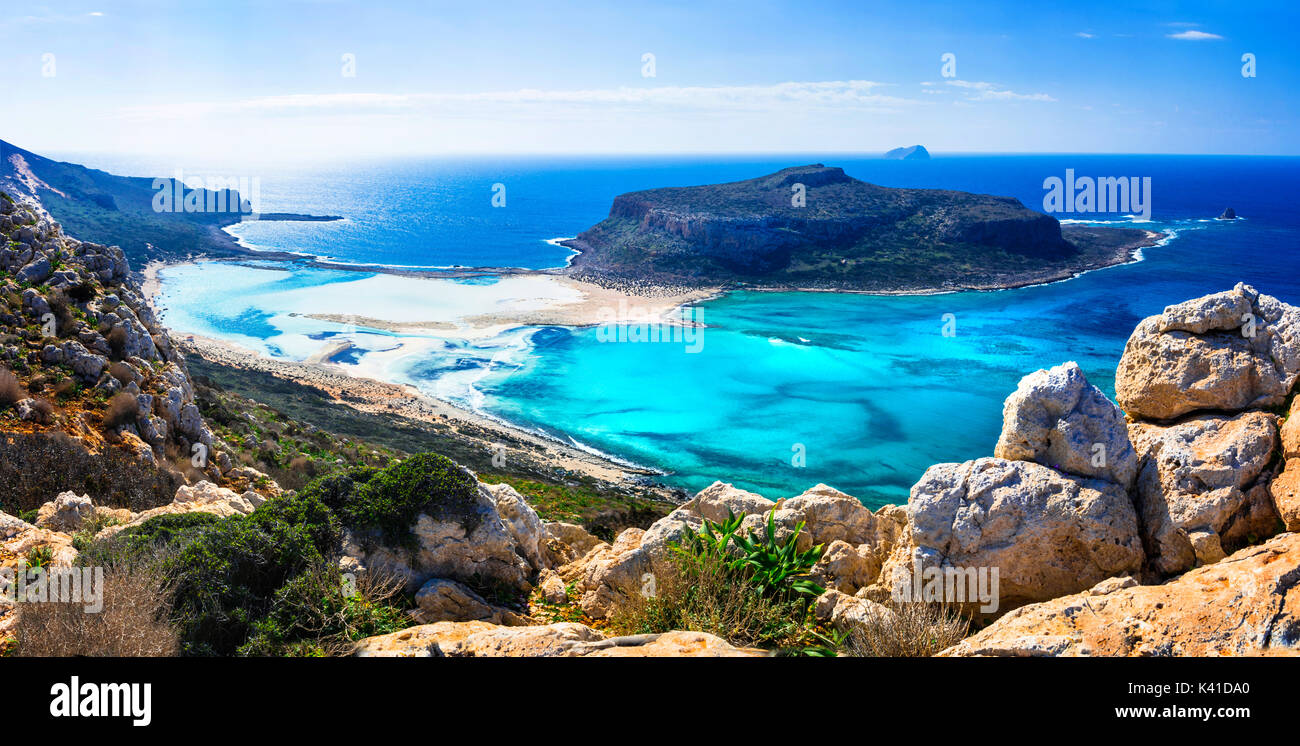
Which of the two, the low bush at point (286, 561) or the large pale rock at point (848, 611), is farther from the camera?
the large pale rock at point (848, 611)

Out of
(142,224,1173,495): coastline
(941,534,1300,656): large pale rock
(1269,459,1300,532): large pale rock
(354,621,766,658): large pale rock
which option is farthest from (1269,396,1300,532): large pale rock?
(142,224,1173,495): coastline

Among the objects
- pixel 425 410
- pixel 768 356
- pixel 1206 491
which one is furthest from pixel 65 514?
pixel 768 356

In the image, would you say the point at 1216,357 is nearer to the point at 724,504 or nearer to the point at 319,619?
the point at 724,504

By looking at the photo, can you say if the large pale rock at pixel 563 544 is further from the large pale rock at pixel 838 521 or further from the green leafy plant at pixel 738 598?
the large pale rock at pixel 838 521

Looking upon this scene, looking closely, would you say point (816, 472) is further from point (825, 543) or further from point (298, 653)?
point (298, 653)

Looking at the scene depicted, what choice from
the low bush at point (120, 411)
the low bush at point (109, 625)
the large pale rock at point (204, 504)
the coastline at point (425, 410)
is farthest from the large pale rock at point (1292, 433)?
the coastline at point (425, 410)

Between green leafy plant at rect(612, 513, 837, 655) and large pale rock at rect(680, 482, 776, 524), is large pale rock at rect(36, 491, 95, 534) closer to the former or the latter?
green leafy plant at rect(612, 513, 837, 655)
